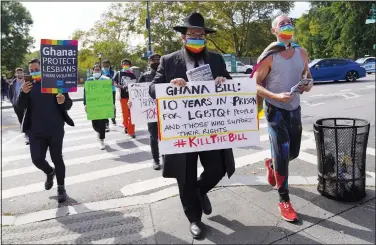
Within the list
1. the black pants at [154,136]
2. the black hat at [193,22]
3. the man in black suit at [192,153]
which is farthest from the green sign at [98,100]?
the black hat at [193,22]

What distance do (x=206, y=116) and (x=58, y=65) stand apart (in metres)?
1.96

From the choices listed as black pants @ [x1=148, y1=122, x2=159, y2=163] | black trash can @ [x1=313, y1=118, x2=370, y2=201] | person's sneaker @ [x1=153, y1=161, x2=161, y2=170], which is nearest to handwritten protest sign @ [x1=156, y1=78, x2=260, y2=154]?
black trash can @ [x1=313, y1=118, x2=370, y2=201]

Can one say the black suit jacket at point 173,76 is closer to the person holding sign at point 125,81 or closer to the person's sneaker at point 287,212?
the person's sneaker at point 287,212

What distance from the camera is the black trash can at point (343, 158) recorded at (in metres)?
3.76

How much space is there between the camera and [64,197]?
4.45m

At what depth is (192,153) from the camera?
3.27 m

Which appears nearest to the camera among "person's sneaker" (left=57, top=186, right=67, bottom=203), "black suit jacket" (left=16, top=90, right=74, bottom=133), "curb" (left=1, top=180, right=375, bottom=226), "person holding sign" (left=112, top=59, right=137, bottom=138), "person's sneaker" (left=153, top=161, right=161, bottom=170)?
"curb" (left=1, top=180, right=375, bottom=226)

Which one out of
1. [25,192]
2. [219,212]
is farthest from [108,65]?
[219,212]

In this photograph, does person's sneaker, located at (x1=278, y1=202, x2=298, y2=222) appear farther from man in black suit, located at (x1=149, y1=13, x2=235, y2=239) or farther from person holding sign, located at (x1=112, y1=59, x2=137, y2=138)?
person holding sign, located at (x1=112, y1=59, x2=137, y2=138)

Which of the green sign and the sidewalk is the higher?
the green sign

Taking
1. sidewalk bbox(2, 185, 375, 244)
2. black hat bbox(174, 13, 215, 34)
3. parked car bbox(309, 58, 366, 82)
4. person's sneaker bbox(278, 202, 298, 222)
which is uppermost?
parked car bbox(309, 58, 366, 82)

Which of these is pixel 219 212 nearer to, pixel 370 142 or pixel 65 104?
pixel 65 104

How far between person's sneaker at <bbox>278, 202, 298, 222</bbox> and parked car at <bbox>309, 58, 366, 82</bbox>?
16.8 m

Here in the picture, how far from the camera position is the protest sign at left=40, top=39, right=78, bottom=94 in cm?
398
